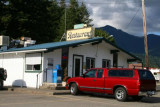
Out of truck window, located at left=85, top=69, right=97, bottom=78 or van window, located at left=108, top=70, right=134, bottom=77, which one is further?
truck window, located at left=85, top=69, right=97, bottom=78

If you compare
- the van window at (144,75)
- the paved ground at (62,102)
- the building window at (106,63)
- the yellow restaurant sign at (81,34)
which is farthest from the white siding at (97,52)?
the van window at (144,75)

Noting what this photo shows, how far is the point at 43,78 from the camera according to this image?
69.7ft

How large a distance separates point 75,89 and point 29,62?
6547 millimetres

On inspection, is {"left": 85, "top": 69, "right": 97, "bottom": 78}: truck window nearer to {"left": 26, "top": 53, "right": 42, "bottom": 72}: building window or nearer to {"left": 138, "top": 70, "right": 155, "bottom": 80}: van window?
{"left": 138, "top": 70, "right": 155, "bottom": 80}: van window

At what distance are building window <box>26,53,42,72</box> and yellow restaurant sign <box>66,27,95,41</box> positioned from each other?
5.30 meters

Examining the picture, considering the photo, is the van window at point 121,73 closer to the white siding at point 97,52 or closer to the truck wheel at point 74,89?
the truck wheel at point 74,89

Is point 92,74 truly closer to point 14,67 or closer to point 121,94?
point 121,94

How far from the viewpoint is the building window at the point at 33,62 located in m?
21.7

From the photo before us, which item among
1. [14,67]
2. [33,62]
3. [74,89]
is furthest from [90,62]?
[74,89]

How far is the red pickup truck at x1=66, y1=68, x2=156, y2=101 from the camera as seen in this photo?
47.6 ft

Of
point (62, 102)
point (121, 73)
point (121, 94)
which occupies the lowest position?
point (62, 102)

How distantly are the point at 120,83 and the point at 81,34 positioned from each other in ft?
36.7

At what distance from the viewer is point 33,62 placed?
22.1 meters

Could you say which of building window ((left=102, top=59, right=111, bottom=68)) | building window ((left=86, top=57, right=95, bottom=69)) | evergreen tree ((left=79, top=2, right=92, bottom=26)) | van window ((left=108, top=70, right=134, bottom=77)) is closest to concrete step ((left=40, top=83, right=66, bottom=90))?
building window ((left=86, top=57, right=95, bottom=69))
